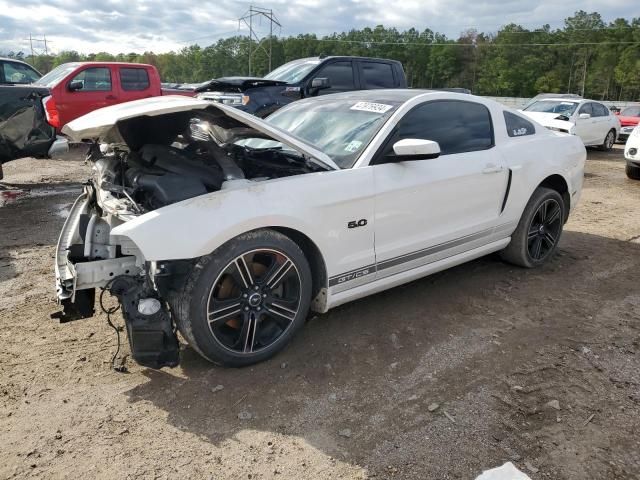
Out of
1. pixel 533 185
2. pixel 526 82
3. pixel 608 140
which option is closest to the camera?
pixel 533 185

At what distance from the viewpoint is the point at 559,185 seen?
4941 millimetres

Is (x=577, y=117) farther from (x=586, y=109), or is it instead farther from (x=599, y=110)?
→ (x=599, y=110)

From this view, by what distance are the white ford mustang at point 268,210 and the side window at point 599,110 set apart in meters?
12.6

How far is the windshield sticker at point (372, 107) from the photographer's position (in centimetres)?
366

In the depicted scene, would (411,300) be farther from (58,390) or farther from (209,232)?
(58,390)

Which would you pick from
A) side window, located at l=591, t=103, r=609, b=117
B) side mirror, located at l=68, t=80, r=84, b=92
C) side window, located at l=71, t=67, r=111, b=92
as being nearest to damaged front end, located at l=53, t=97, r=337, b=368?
side mirror, located at l=68, t=80, r=84, b=92

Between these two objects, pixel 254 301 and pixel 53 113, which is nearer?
pixel 254 301

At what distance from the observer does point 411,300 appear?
4.05 meters

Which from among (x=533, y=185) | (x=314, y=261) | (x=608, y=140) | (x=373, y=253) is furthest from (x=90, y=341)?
(x=608, y=140)

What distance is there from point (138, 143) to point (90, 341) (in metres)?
1.41

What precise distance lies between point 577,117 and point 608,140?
10.4ft

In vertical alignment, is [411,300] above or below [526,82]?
below

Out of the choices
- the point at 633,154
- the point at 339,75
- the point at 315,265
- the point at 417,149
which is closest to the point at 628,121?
the point at 633,154

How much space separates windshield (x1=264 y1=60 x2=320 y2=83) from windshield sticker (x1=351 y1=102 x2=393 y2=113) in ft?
19.4
